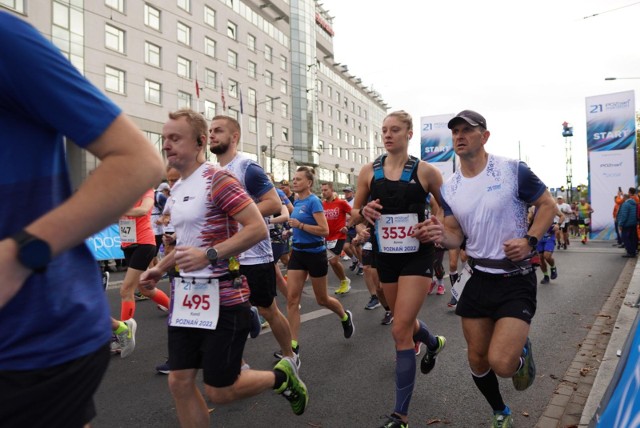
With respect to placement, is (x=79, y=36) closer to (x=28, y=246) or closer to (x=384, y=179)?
(x=384, y=179)

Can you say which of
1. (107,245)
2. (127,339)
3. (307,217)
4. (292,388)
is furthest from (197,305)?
(107,245)

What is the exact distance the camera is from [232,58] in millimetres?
41688

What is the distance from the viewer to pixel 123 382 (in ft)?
14.5

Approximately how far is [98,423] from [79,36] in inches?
1116

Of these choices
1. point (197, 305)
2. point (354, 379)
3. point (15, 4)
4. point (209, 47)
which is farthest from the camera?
point (209, 47)

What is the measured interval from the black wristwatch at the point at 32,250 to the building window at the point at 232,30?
4318 cm

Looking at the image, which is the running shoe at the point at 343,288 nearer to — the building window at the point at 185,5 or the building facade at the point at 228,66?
the building facade at the point at 228,66

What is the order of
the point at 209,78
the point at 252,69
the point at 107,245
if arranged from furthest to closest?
the point at 252,69
the point at 209,78
the point at 107,245

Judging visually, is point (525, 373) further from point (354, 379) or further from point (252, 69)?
point (252, 69)

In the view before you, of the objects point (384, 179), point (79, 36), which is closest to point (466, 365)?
point (384, 179)

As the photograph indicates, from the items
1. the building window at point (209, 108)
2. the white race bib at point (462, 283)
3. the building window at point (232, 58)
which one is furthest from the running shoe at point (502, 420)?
the building window at point (232, 58)

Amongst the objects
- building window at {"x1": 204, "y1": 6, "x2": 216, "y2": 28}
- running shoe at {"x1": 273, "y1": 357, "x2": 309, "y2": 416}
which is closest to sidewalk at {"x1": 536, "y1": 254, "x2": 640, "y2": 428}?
running shoe at {"x1": 273, "y1": 357, "x2": 309, "y2": 416}

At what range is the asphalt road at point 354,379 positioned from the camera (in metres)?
3.60

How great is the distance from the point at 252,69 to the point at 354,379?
43116 millimetres
